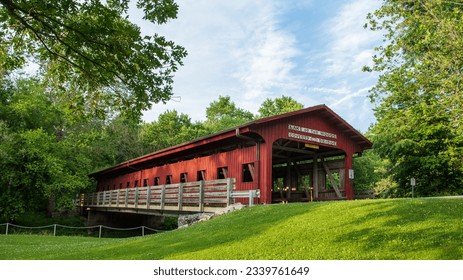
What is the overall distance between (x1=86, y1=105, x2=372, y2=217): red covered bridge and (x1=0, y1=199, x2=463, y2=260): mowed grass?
477cm

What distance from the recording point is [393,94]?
1734 centimetres

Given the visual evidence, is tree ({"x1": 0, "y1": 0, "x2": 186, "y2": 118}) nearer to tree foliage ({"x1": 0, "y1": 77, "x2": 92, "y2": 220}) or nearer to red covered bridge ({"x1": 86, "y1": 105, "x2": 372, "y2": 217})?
red covered bridge ({"x1": 86, "y1": 105, "x2": 372, "y2": 217})

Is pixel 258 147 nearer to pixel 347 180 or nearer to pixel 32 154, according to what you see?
pixel 347 180

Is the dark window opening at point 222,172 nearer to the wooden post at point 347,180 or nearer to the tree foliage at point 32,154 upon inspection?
the wooden post at point 347,180

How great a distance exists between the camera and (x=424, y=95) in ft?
56.0

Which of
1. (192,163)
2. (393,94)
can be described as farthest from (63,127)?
(393,94)

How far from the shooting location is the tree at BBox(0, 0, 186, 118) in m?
10.6

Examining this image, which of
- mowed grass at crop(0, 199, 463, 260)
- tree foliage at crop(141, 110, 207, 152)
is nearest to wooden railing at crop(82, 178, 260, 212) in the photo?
mowed grass at crop(0, 199, 463, 260)

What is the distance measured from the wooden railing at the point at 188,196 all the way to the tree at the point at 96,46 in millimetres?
6167

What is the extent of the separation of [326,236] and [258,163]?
10.2 meters

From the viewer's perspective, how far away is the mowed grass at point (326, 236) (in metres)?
7.60

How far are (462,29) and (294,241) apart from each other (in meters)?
11.4
